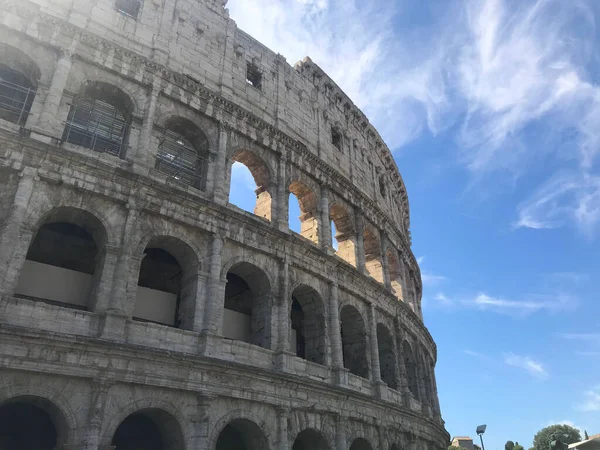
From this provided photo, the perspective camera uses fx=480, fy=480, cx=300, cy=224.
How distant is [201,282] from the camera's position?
1259cm

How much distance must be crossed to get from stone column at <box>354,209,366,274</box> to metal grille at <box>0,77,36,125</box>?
1195 cm

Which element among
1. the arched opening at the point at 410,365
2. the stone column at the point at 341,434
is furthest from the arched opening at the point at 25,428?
the arched opening at the point at 410,365

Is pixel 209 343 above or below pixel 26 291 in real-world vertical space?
below

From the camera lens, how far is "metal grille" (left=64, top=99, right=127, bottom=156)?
13.1 meters

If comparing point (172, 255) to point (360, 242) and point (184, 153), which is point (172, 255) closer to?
point (184, 153)

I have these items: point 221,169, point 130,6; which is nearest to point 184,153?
point 221,169

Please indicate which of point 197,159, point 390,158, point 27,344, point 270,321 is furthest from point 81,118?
point 390,158

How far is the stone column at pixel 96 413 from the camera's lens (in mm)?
9555

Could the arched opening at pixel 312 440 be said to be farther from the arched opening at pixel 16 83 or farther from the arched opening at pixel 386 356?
the arched opening at pixel 16 83

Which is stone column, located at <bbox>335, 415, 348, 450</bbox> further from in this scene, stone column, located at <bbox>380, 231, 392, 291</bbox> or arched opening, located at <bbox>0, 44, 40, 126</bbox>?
arched opening, located at <bbox>0, 44, 40, 126</bbox>

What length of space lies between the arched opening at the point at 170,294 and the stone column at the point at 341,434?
548 centimetres

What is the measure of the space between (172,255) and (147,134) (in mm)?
3508

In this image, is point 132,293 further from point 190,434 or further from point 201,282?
point 190,434

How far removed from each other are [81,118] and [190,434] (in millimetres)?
8906
